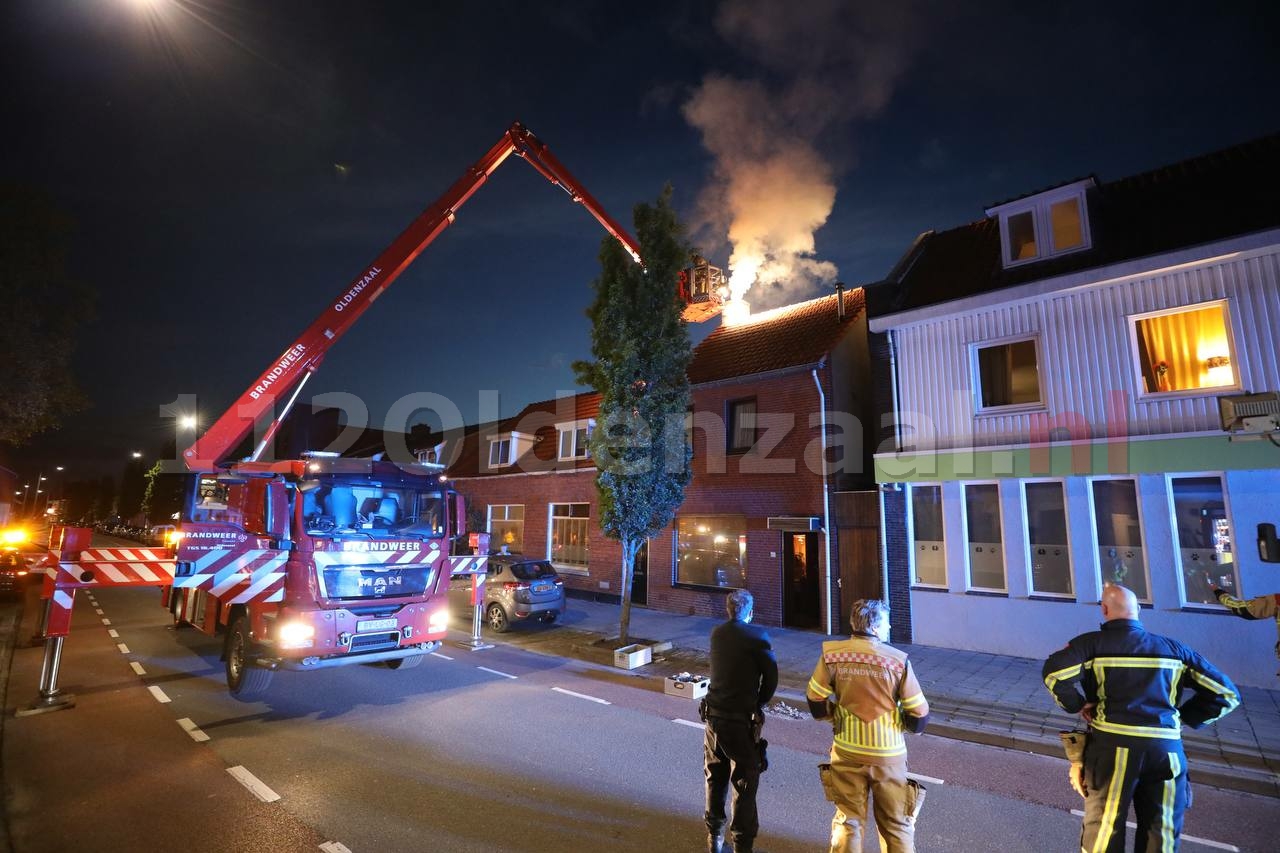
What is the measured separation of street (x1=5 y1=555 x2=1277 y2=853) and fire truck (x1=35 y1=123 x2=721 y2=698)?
2.70ft

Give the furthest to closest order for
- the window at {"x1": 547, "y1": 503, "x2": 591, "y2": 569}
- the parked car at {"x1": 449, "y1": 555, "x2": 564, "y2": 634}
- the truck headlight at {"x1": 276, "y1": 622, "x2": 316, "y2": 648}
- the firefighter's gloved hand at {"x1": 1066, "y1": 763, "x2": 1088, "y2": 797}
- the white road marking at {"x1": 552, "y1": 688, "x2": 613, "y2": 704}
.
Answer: the window at {"x1": 547, "y1": 503, "x2": 591, "y2": 569}
the parked car at {"x1": 449, "y1": 555, "x2": 564, "y2": 634}
the white road marking at {"x1": 552, "y1": 688, "x2": 613, "y2": 704}
the truck headlight at {"x1": 276, "y1": 622, "x2": 316, "y2": 648}
the firefighter's gloved hand at {"x1": 1066, "y1": 763, "x2": 1088, "y2": 797}

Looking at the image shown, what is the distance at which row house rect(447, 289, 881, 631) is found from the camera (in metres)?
13.8

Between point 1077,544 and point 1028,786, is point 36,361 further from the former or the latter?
point 1077,544

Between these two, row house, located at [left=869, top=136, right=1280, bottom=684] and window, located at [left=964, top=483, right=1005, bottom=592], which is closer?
row house, located at [left=869, top=136, right=1280, bottom=684]

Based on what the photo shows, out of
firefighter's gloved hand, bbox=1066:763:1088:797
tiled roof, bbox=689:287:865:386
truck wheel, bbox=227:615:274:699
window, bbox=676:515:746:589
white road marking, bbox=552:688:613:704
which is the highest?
tiled roof, bbox=689:287:865:386

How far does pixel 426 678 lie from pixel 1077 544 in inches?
446

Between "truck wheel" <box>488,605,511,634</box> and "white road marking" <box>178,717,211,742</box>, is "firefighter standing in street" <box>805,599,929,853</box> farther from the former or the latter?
"truck wheel" <box>488,605,511,634</box>

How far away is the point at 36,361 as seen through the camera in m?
16.0

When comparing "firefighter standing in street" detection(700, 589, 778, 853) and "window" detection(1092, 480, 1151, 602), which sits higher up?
"window" detection(1092, 480, 1151, 602)

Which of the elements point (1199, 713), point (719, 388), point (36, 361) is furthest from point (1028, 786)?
point (36, 361)

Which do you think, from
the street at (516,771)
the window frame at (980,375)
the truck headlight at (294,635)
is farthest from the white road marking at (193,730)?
the window frame at (980,375)

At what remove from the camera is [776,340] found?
16484 mm

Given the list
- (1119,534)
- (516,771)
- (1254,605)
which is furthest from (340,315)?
(1119,534)

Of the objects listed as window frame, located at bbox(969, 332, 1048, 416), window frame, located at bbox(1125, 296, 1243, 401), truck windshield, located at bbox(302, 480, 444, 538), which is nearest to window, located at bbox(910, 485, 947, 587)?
window frame, located at bbox(969, 332, 1048, 416)
